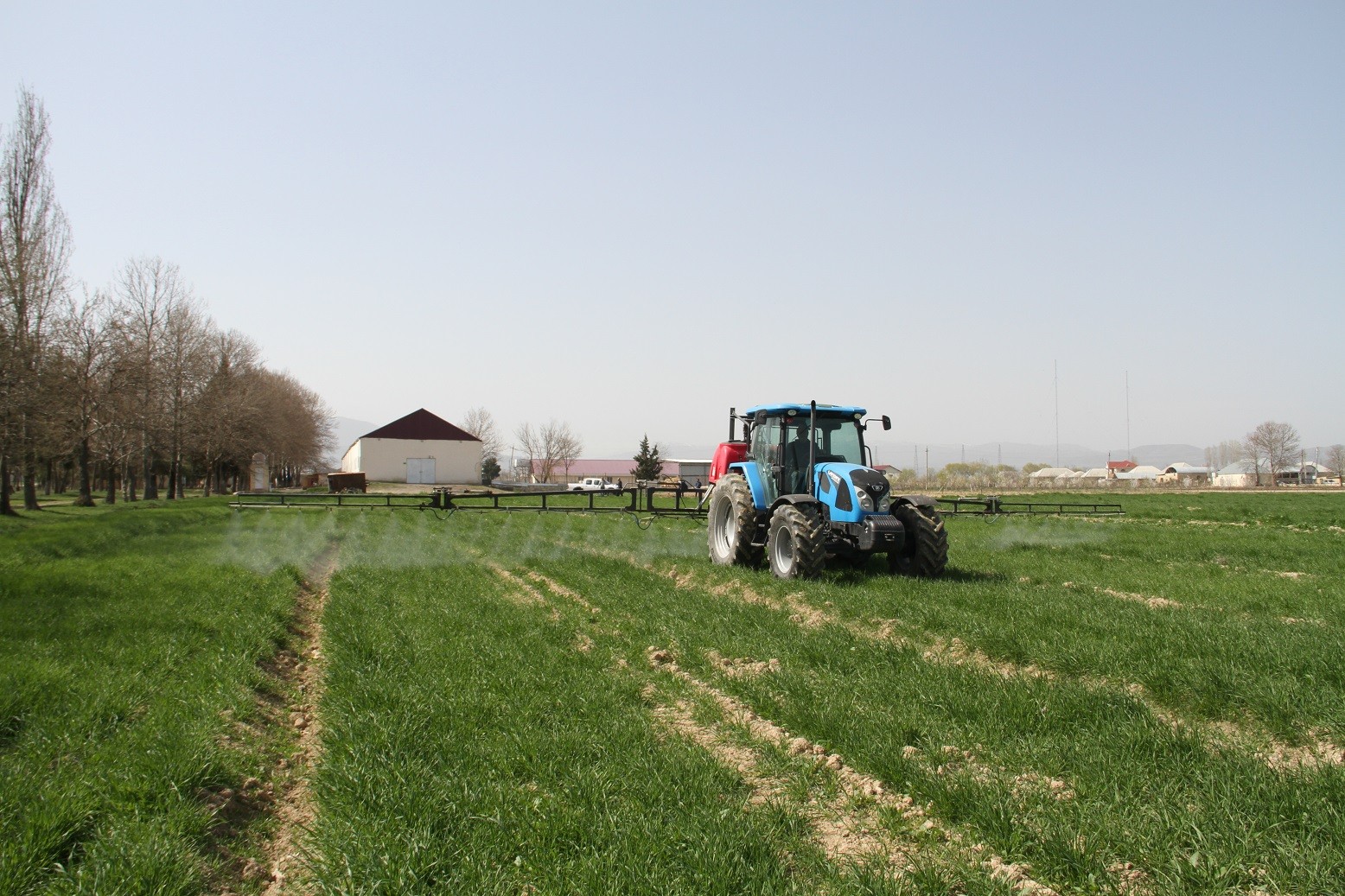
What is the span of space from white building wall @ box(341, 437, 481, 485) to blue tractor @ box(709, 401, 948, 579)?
6634 centimetres

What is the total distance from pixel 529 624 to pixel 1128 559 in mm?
→ 11921

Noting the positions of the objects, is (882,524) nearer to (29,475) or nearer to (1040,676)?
(1040,676)

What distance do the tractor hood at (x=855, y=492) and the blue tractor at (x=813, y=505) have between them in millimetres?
12

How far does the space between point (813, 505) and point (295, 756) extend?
8116mm

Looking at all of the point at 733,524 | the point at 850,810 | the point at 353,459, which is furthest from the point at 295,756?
the point at 353,459

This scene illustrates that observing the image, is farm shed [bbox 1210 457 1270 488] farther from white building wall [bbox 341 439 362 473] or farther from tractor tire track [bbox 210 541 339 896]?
tractor tire track [bbox 210 541 339 896]

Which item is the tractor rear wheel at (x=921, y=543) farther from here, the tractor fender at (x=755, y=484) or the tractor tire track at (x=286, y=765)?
the tractor tire track at (x=286, y=765)

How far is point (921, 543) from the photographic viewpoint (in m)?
11.8

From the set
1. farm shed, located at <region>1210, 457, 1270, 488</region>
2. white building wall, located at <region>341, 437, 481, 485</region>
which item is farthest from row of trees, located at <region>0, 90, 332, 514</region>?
farm shed, located at <region>1210, 457, 1270, 488</region>

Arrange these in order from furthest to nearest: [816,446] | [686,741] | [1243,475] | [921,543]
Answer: [1243,475]
[816,446]
[921,543]
[686,741]

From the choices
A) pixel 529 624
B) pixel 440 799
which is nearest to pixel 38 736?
pixel 440 799

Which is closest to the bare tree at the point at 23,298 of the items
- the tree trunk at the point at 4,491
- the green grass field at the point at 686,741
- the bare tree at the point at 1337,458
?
the tree trunk at the point at 4,491

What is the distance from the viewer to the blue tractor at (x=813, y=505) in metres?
11.7

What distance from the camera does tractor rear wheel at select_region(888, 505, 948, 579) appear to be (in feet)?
38.6
